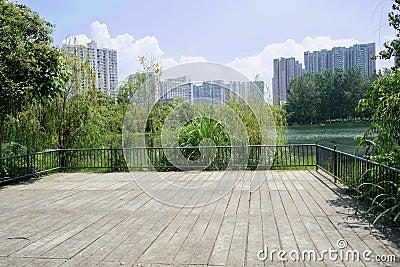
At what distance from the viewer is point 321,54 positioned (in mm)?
29344

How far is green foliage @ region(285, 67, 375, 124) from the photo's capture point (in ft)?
111

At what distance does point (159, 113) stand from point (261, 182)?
4.56m

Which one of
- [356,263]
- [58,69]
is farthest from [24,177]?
[356,263]

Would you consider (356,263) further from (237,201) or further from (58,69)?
(58,69)

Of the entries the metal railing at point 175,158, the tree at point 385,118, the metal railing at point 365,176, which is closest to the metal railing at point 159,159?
the metal railing at point 175,158

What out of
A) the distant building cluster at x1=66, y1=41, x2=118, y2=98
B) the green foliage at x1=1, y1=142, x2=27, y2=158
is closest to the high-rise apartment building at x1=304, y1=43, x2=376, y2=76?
the distant building cluster at x1=66, y1=41, x2=118, y2=98

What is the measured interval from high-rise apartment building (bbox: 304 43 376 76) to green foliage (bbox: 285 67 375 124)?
9.72ft

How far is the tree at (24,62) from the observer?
7.54m

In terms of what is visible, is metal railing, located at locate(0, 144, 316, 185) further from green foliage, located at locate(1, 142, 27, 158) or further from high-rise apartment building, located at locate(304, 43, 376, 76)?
high-rise apartment building, located at locate(304, 43, 376, 76)

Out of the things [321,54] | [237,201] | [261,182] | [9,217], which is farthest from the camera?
[321,54]

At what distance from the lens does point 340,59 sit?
24984 mm

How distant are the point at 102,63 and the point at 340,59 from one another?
17.2 metres

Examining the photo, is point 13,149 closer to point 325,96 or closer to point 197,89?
point 197,89

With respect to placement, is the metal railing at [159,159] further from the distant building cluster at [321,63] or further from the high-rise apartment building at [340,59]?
the distant building cluster at [321,63]
